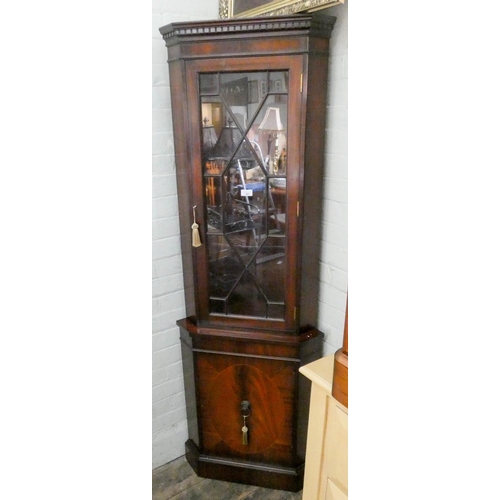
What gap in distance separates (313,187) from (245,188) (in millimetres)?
212

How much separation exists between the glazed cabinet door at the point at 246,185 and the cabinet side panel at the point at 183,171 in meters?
0.03

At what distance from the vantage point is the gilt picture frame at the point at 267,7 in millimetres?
1063

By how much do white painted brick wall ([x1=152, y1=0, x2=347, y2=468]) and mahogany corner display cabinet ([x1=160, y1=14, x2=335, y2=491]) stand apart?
53mm

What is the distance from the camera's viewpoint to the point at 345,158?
1.25 metres

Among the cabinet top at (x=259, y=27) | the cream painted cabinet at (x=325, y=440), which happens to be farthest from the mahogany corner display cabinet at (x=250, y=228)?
the cream painted cabinet at (x=325, y=440)

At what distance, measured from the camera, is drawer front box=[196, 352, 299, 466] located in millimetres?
1425

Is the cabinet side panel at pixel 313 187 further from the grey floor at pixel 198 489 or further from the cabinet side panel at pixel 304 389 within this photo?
the grey floor at pixel 198 489

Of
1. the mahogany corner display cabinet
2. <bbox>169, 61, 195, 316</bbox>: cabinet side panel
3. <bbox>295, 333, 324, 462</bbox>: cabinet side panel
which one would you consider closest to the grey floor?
the mahogany corner display cabinet

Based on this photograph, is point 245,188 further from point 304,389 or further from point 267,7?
point 304,389

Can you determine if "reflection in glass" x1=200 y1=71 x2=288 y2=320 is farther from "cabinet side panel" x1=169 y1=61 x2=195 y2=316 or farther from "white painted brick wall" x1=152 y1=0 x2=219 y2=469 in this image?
"white painted brick wall" x1=152 y1=0 x2=219 y2=469

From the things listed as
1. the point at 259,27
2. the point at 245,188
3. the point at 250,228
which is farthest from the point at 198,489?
the point at 259,27
